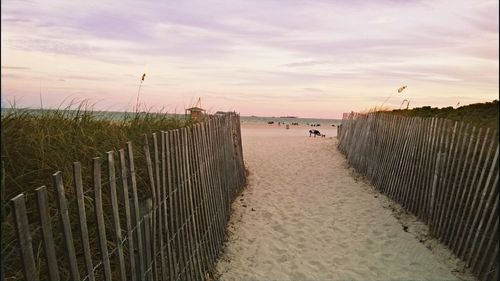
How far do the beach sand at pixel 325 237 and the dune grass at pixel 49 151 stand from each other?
1.95 metres

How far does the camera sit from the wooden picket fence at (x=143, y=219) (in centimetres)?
193

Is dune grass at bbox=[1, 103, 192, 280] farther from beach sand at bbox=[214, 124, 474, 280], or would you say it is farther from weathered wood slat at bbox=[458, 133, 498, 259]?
weathered wood slat at bbox=[458, 133, 498, 259]

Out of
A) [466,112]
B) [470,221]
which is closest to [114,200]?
[470,221]

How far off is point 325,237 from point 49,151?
416 cm

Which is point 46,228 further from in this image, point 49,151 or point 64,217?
point 49,151

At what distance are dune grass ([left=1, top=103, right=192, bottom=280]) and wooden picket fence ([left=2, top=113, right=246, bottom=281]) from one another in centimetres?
8

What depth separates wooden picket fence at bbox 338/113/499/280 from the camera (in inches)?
188

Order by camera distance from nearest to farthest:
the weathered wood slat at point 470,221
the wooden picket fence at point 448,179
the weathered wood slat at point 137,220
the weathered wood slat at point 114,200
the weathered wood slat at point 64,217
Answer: the weathered wood slat at point 64,217, the weathered wood slat at point 114,200, the weathered wood slat at point 137,220, the wooden picket fence at point 448,179, the weathered wood slat at point 470,221

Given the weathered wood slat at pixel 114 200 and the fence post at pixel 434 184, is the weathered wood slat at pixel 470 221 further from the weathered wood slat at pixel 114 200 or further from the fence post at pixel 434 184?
the weathered wood slat at pixel 114 200

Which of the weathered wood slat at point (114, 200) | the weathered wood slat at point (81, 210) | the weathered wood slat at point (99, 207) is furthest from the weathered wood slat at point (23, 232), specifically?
the weathered wood slat at point (114, 200)

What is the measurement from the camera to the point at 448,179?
5918 millimetres

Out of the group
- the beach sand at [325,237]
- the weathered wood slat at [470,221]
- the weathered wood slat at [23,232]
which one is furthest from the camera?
the beach sand at [325,237]

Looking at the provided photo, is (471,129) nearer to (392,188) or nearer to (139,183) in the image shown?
(392,188)

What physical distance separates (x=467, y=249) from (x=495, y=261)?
72cm
